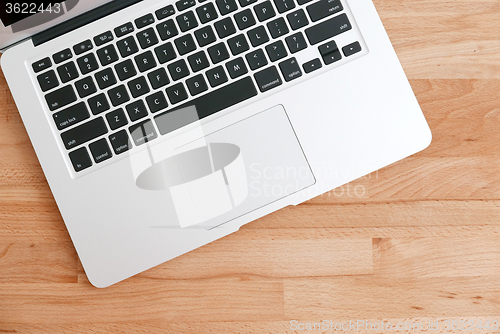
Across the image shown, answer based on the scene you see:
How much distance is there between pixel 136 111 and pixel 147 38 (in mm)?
100


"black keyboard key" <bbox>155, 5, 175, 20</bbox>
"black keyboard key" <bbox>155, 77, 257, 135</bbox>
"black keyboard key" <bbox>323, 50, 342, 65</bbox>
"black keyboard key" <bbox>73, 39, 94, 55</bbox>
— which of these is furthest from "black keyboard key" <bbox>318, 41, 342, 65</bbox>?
"black keyboard key" <bbox>73, 39, 94, 55</bbox>

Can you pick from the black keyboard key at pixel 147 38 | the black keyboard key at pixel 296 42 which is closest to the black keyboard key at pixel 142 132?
the black keyboard key at pixel 147 38

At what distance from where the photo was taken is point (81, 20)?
522 millimetres

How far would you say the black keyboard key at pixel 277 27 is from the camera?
20.0 inches

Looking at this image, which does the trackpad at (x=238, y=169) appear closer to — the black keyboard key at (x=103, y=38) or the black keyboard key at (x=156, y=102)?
the black keyboard key at (x=156, y=102)

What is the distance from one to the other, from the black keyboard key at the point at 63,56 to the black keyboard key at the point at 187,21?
15cm

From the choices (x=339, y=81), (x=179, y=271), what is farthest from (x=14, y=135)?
(x=339, y=81)

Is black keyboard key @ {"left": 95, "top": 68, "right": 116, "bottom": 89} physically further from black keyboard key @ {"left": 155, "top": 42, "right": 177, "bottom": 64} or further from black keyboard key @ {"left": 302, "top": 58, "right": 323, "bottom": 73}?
black keyboard key @ {"left": 302, "top": 58, "right": 323, "bottom": 73}

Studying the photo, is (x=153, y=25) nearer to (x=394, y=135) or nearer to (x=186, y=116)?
(x=186, y=116)

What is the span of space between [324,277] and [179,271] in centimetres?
21

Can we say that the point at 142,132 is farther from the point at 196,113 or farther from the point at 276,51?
the point at 276,51


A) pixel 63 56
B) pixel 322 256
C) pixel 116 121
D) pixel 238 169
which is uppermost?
pixel 63 56

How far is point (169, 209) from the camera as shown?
1.67 ft

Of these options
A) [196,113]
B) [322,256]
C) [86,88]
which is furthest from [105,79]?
[322,256]
